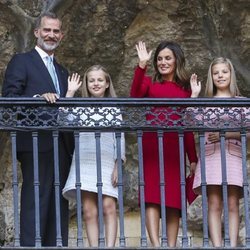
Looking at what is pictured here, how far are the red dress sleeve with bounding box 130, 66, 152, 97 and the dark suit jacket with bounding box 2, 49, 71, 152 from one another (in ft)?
1.54

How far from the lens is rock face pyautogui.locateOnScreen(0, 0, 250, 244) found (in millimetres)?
9602

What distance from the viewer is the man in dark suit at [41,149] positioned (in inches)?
316

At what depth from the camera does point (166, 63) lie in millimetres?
8367

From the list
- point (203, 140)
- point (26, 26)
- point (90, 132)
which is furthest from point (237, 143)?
point (26, 26)

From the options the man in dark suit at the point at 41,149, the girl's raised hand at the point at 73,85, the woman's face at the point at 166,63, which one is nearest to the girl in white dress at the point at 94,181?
the girl's raised hand at the point at 73,85

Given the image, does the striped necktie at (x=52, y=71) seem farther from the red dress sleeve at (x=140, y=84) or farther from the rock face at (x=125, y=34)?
the rock face at (x=125, y=34)

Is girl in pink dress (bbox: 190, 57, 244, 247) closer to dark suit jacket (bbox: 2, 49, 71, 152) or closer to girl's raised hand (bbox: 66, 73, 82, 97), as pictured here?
girl's raised hand (bbox: 66, 73, 82, 97)

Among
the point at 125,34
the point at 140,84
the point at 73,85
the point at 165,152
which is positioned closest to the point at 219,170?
the point at 165,152

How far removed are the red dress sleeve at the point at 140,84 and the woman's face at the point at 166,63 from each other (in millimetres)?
128

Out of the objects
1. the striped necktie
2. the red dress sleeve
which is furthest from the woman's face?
the striped necktie

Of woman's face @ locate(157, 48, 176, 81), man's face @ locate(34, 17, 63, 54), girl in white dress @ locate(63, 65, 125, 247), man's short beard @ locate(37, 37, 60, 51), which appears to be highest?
man's face @ locate(34, 17, 63, 54)

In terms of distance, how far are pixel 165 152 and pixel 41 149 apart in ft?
2.66

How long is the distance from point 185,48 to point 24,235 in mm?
2490

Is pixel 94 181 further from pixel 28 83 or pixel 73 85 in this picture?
pixel 28 83
